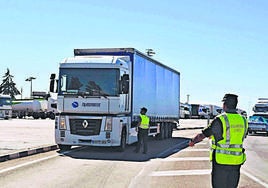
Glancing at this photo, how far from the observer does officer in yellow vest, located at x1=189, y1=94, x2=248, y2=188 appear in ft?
22.4

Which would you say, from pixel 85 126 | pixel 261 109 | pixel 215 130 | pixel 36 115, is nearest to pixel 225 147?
pixel 215 130

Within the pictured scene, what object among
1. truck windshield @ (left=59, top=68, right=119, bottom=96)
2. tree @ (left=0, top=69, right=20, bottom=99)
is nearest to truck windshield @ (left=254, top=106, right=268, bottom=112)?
truck windshield @ (left=59, top=68, right=119, bottom=96)

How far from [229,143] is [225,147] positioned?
0.08m

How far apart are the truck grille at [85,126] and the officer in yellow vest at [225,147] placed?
36.6 feet

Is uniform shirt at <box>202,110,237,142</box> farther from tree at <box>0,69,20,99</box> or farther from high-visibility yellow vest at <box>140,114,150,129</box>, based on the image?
tree at <box>0,69,20,99</box>

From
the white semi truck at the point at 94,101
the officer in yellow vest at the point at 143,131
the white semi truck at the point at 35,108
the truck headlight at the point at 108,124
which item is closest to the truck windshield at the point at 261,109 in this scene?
the white semi truck at the point at 94,101

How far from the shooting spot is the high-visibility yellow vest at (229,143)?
6.84m

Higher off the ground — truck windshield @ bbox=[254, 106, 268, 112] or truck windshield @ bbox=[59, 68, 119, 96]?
truck windshield @ bbox=[59, 68, 119, 96]

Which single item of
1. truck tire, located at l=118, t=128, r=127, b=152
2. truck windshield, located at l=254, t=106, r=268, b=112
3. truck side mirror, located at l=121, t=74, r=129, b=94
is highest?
truck side mirror, located at l=121, t=74, r=129, b=94

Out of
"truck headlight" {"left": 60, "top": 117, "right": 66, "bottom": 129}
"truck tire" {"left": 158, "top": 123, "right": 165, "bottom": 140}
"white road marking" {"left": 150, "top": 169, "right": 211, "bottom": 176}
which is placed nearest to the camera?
"white road marking" {"left": 150, "top": 169, "right": 211, "bottom": 176}

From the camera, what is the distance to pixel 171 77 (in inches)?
1136

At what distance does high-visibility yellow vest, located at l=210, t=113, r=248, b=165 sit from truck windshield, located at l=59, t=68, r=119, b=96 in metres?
11.2

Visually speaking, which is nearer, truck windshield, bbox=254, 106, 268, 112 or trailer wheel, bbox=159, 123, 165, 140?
trailer wheel, bbox=159, 123, 165, 140

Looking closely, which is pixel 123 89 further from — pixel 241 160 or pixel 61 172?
pixel 241 160
